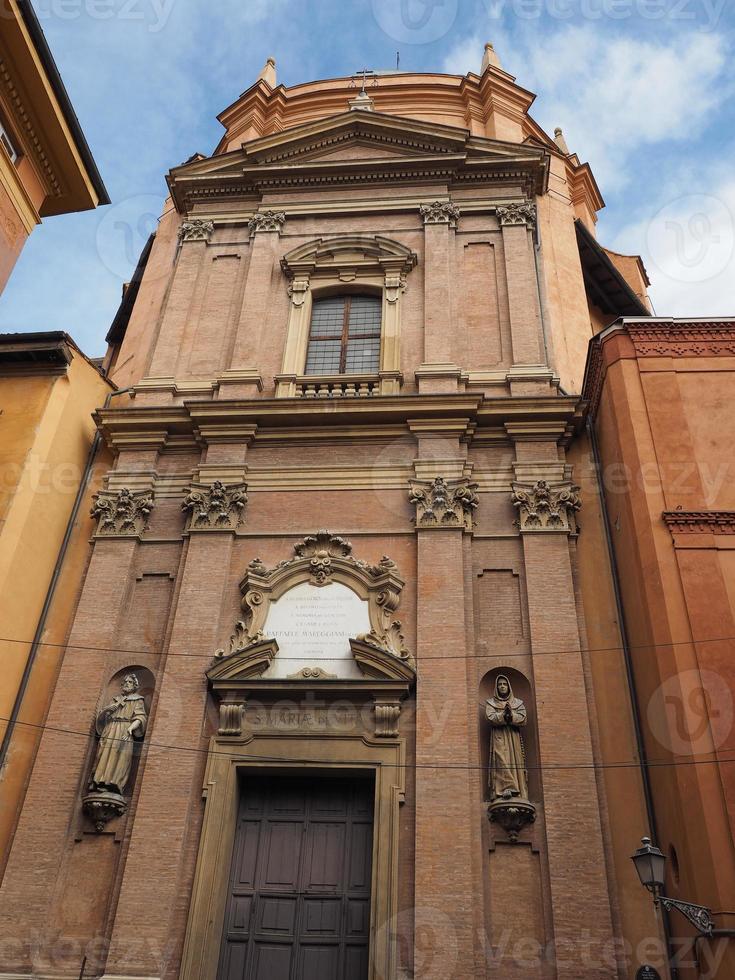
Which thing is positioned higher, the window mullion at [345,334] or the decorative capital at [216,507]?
the window mullion at [345,334]

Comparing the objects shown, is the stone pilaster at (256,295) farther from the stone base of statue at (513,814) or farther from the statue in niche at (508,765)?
the stone base of statue at (513,814)

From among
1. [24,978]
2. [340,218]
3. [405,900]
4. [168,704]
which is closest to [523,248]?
[340,218]

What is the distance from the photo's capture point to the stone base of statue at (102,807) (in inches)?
429

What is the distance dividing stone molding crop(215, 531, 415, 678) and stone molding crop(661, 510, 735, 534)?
3821mm

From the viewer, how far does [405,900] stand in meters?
10.1

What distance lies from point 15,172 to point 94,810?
8.18 m

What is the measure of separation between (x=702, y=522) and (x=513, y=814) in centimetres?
420

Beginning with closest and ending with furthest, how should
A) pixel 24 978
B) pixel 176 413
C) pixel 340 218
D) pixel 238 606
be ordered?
pixel 24 978
pixel 238 606
pixel 176 413
pixel 340 218

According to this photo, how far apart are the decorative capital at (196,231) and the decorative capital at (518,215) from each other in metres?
5.79

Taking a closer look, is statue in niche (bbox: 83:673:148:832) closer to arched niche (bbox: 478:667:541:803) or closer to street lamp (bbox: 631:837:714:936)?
arched niche (bbox: 478:667:541:803)

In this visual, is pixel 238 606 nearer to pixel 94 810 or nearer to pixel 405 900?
pixel 94 810

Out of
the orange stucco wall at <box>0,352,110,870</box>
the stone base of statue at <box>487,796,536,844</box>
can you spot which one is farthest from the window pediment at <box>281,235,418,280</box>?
the stone base of statue at <box>487,796,536,844</box>

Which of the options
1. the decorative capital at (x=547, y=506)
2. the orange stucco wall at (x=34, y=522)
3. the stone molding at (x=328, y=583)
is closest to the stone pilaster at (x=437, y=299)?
the decorative capital at (x=547, y=506)

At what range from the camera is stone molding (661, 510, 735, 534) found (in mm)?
10656
